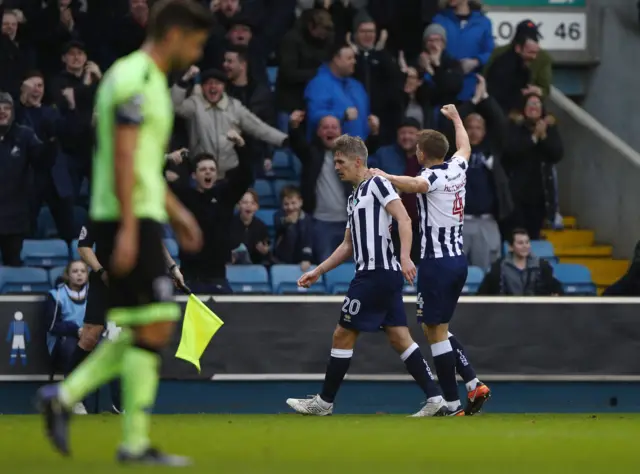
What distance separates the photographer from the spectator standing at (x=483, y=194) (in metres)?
14.5

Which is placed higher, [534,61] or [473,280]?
[534,61]

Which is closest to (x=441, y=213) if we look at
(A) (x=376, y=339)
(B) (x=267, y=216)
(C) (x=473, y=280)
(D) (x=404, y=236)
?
(D) (x=404, y=236)

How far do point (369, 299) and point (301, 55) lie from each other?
5.79 metres

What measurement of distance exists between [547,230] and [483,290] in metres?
3.88

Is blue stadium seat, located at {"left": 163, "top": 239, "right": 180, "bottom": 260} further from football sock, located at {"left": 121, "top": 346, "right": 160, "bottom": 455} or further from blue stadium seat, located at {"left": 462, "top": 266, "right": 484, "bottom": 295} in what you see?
football sock, located at {"left": 121, "top": 346, "right": 160, "bottom": 455}

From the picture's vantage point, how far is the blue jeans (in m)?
13.8

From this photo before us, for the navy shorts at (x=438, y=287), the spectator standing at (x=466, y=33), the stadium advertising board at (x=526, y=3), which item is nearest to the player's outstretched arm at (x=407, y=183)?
the navy shorts at (x=438, y=287)

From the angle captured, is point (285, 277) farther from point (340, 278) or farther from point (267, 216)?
point (267, 216)

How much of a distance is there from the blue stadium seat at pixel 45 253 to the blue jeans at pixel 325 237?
245 centimetres

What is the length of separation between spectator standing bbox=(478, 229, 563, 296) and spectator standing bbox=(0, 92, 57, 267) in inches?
177

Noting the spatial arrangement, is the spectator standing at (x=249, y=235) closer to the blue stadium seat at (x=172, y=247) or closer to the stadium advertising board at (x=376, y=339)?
the blue stadium seat at (x=172, y=247)

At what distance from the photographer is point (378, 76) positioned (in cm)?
1534

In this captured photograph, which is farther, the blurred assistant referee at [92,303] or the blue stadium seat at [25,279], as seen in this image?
the blue stadium seat at [25,279]

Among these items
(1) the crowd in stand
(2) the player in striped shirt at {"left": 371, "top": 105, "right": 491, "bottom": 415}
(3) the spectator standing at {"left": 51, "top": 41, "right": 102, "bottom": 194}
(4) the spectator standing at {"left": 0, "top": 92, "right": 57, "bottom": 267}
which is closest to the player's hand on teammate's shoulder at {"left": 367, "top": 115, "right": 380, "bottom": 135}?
(1) the crowd in stand
